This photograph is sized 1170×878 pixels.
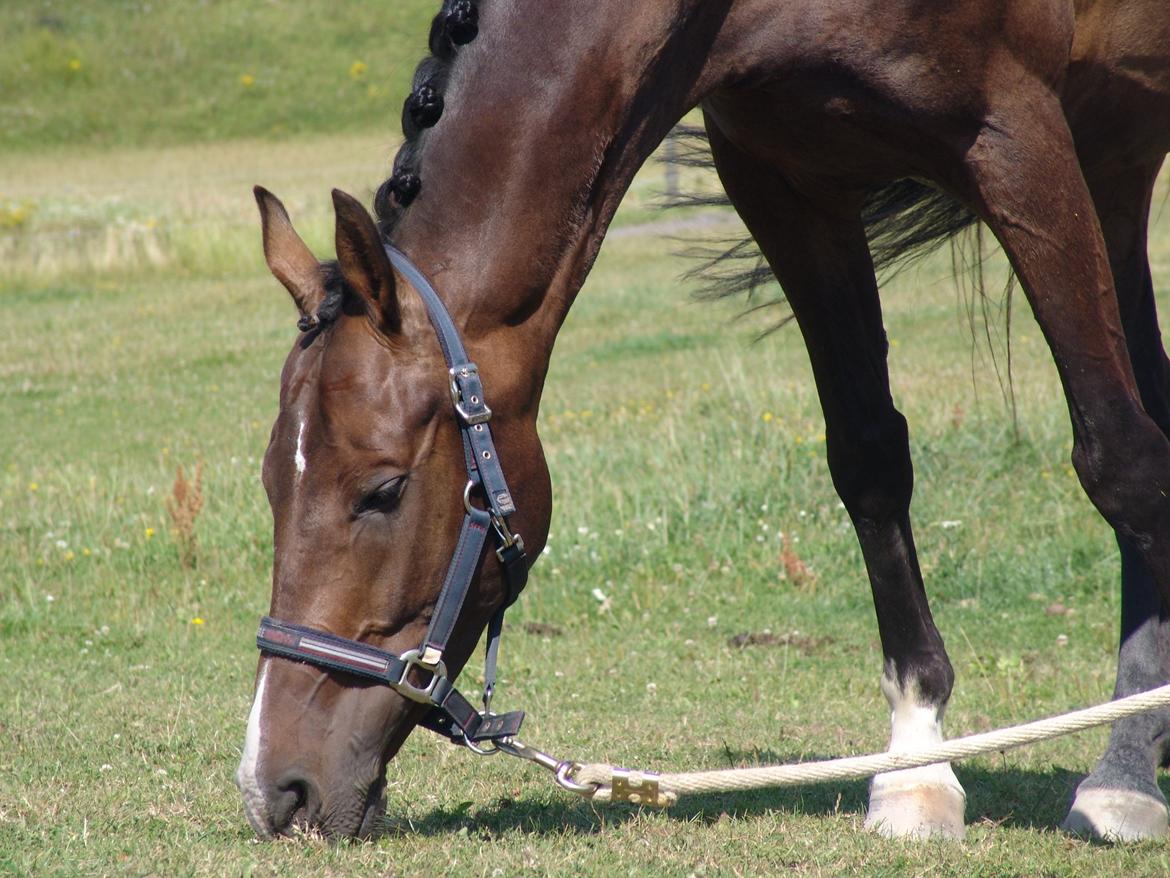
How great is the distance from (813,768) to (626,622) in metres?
3.12

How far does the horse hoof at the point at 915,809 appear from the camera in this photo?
3.44 meters

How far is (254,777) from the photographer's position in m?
Result: 2.71

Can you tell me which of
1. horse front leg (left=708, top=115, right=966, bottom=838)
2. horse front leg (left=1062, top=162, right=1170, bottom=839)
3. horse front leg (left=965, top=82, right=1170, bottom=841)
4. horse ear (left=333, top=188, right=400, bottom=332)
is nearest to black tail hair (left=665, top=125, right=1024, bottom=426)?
horse front leg (left=708, top=115, right=966, bottom=838)

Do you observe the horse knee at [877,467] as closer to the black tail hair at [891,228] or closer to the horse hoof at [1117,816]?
the black tail hair at [891,228]

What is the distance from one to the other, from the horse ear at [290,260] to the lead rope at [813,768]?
3.47 ft

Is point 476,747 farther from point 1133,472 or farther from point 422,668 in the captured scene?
point 1133,472

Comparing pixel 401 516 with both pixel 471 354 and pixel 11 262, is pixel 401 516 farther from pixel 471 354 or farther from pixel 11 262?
pixel 11 262

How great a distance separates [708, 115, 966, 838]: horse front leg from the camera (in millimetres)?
3736

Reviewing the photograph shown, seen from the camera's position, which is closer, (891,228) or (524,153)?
(524,153)

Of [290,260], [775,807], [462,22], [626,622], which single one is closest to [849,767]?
[775,807]

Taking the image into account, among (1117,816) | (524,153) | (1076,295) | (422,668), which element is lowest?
(1117,816)

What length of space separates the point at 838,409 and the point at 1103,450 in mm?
919

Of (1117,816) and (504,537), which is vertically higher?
(504,537)

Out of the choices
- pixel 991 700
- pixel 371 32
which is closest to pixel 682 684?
pixel 991 700
